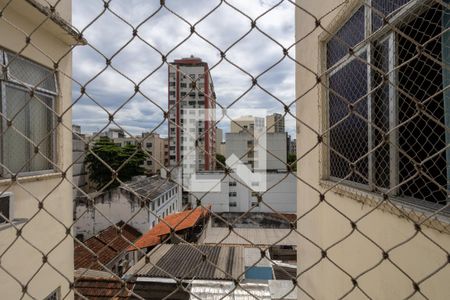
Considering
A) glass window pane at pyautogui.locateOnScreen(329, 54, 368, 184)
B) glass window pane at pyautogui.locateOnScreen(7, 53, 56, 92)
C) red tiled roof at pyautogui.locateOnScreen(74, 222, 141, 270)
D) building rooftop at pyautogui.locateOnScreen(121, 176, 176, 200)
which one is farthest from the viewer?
red tiled roof at pyautogui.locateOnScreen(74, 222, 141, 270)

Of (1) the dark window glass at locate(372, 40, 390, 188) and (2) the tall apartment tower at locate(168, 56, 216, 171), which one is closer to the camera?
(2) the tall apartment tower at locate(168, 56, 216, 171)

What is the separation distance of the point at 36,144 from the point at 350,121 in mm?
2328

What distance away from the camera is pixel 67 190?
287cm

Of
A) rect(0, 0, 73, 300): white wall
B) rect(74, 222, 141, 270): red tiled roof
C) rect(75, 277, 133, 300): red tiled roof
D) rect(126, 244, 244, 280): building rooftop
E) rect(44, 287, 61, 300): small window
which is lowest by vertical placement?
rect(74, 222, 141, 270): red tiled roof

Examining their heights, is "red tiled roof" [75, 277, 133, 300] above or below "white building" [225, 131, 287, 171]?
below

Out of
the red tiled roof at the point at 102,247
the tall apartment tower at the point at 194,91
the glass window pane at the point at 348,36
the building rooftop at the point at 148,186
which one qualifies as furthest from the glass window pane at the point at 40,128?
the red tiled roof at the point at 102,247

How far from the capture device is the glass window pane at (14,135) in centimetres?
218

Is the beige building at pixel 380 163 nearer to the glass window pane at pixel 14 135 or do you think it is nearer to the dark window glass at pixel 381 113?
the dark window glass at pixel 381 113

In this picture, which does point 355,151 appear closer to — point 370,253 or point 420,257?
point 370,253

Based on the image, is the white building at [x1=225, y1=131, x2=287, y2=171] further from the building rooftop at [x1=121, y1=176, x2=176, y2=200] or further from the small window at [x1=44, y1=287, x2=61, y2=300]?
the small window at [x1=44, y1=287, x2=61, y2=300]

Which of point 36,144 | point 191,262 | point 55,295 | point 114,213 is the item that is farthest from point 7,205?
point 114,213

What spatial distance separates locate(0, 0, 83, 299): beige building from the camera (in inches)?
80.7

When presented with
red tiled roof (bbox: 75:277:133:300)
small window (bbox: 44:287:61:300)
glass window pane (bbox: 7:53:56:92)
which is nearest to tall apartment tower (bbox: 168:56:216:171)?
glass window pane (bbox: 7:53:56:92)

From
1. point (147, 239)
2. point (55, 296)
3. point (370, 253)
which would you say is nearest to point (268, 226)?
point (147, 239)
